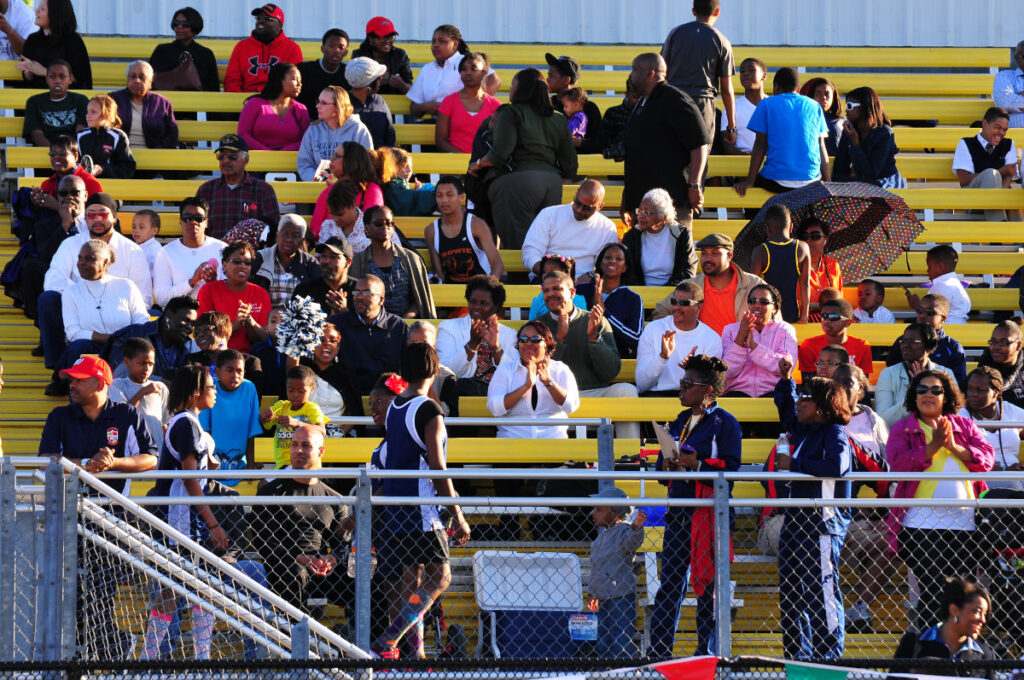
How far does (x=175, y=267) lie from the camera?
417 inches

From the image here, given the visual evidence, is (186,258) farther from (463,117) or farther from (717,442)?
(717,442)

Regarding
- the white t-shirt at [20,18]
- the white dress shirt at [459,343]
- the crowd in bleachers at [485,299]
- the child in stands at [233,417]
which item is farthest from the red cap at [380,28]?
the child in stands at [233,417]

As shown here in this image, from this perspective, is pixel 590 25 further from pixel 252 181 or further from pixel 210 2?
pixel 252 181

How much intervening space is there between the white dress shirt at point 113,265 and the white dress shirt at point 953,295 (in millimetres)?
5316

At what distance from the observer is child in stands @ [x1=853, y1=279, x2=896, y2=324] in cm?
1090

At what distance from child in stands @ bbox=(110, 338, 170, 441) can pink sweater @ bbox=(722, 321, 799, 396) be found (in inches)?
127

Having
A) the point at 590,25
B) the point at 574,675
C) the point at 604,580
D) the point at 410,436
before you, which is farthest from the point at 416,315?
the point at 590,25

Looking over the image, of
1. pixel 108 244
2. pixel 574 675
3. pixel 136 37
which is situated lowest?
pixel 574 675

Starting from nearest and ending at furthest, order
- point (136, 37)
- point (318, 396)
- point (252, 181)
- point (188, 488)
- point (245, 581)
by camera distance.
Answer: point (245, 581) < point (188, 488) < point (318, 396) < point (252, 181) < point (136, 37)

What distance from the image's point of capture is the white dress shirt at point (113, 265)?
33.9 feet

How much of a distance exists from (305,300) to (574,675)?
3.74 m

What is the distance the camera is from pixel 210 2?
15.3 metres

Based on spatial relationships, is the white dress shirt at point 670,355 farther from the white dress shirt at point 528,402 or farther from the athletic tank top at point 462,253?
the athletic tank top at point 462,253

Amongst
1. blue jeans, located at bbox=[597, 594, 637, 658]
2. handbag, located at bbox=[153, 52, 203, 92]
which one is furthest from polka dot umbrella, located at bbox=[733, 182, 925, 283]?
handbag, located at bbox=[153, 52, 203, 92]
